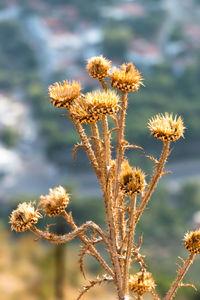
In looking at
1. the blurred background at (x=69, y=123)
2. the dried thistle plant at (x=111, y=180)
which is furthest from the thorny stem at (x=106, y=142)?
the blurred background at (x=69, y=123)

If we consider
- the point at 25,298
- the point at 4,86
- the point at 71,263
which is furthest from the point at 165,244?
the point at 4,86

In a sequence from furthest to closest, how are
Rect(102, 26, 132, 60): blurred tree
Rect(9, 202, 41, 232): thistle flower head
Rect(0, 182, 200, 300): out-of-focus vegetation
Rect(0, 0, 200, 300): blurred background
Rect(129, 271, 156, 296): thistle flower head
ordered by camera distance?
Rect(102, 26, 132, 60): blurred tree, Rect(0, 0, 200, 300): blurred background, Rect(0, 182, 200, 300): out-of-focus vegetation, Rect(129, 271, 156, 296): thistle flower head, Rect(9, 202, 41, 232): thistle flower head

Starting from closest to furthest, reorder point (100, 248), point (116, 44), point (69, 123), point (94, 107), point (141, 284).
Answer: point (94, 107) < point (141, 284) < point (100, 248) < point (69, 123) < point (116, 44)

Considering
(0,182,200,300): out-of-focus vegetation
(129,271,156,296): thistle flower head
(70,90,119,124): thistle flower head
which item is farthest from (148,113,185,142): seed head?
(0,182,200,300): out-of-focus vegetation

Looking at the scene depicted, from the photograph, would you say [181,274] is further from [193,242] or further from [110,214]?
[110,214]

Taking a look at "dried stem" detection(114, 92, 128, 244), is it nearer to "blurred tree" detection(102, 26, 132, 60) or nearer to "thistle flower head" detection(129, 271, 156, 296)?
"thistle flower head" detection(129, 271, 156, 296)

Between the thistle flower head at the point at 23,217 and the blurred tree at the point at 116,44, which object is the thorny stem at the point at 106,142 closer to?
the thistle flower head at the point at 23,217

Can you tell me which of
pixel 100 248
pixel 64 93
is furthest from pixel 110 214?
pixel 100 248
